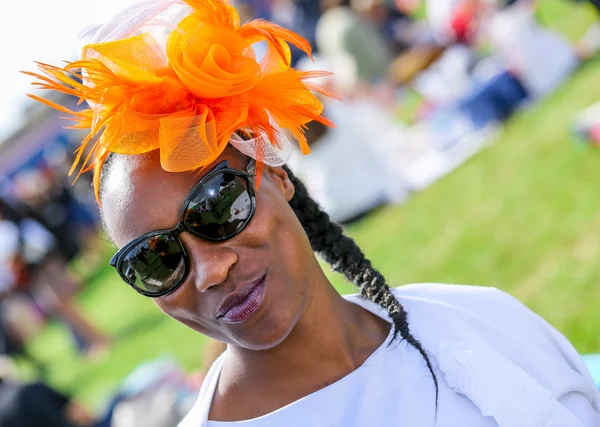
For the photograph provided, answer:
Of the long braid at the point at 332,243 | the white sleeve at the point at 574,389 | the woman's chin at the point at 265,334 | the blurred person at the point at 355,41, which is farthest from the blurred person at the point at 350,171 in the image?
the woman's chin at the point at 265,334

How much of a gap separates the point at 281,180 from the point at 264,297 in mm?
413

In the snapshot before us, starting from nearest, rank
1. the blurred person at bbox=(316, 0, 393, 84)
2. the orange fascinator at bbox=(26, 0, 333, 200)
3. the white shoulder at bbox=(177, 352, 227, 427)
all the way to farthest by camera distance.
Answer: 1. the orange fascinator at bbox=(26, 0, 333, 200)
2. the white shoulder at bbox=(177, 352, 227, 427)
3. the blurred person at bbox=(316, 0, 393, 84)

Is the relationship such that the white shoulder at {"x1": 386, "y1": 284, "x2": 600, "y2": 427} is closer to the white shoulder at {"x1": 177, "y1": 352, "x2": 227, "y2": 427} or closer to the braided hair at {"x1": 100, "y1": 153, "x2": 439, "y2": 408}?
the braided hair at {"x1": 100, "y1": 153, "x2": 439, "y2": 408}

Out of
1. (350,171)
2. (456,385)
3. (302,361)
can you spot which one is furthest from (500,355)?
(350,171)

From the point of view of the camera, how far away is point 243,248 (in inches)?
64.1

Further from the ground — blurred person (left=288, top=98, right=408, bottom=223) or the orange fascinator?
the orange fascinator

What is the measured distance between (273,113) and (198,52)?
0.84 ft

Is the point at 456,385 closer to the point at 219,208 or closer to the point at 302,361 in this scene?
the point at 302,361

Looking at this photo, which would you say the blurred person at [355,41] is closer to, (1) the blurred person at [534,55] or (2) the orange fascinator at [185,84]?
(1) the blurred person at [534,55]

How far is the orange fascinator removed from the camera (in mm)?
1578

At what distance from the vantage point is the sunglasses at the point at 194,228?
1588 mm

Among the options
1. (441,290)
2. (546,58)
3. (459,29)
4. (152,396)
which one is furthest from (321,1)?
(441,290)

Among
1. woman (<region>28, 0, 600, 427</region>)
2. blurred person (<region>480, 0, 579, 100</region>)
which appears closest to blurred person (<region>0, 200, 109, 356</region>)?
blurred person (<region>480, 0, 579, 100</region>)

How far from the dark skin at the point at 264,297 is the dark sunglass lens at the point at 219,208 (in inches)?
1.1
